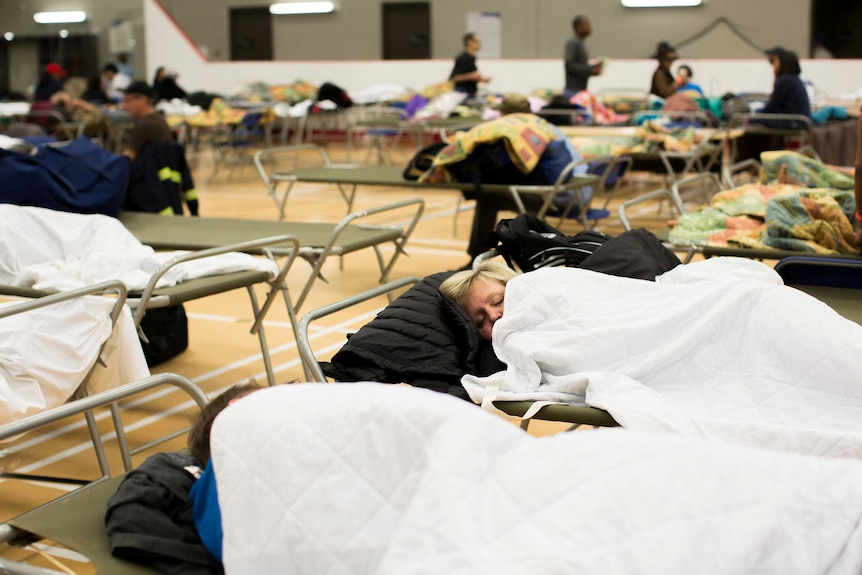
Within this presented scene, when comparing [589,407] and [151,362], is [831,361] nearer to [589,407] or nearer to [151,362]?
[589,407]

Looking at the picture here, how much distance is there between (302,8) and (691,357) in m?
15.4

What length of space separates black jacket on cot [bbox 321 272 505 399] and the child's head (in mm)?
454

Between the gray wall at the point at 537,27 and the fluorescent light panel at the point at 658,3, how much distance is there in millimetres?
71

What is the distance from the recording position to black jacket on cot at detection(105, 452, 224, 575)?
1630 millimetres

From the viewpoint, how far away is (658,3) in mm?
14461

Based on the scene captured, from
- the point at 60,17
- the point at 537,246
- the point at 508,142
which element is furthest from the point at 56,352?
the point at 60,17

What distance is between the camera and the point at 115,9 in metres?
16.3

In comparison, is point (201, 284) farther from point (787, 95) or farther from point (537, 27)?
point (537, 27)

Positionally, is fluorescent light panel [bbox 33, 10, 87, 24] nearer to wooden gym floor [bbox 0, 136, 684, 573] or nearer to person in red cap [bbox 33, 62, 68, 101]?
person in red cap [bbox 33, 62, 68, 101]

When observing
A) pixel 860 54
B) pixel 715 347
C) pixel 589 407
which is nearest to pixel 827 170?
pixel 715 347

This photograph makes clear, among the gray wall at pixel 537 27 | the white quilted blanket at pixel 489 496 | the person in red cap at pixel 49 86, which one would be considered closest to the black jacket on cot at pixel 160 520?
the white quilted blanket at pixel 489 496

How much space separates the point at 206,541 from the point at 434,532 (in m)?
0.51

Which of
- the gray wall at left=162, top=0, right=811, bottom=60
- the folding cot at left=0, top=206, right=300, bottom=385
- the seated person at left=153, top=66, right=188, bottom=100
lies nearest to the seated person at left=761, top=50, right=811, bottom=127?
the folding cot at left=0, top=206, right=300, bottom=385

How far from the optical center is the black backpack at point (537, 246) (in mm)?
3162
